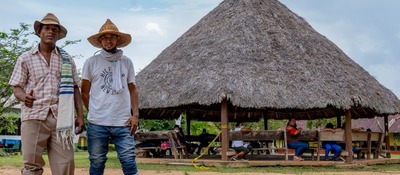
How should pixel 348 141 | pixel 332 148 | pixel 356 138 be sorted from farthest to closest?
pixel 356 138, pixel 332 148, pixel 348 141

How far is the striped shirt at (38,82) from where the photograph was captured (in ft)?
14.1

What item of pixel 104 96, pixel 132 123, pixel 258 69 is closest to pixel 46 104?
pixel 104 96

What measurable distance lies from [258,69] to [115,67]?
7.88 m

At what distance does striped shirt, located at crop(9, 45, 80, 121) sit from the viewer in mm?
4305

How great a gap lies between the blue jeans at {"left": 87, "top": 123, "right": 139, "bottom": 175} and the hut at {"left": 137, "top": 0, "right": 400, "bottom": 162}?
6863 millimetres

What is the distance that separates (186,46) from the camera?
14.0m

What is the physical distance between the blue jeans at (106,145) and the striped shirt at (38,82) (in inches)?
15.2

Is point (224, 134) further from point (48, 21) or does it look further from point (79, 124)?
point (48, 21)

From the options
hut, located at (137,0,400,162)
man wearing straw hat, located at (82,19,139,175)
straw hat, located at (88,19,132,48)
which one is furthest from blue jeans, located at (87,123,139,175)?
hut, located at (137,0,400,162)

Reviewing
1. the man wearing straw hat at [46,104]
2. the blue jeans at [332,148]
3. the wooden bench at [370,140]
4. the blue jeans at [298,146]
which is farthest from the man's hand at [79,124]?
the wooden bench at [370,140]

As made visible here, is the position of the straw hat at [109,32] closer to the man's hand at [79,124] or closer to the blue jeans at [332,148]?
the man's hand at [79,124]

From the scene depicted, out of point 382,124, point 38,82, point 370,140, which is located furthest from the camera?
point 382,124

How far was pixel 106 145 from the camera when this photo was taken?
15.1 ft

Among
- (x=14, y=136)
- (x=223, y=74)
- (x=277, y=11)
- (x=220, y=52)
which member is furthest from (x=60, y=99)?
(x=14, y=136)
